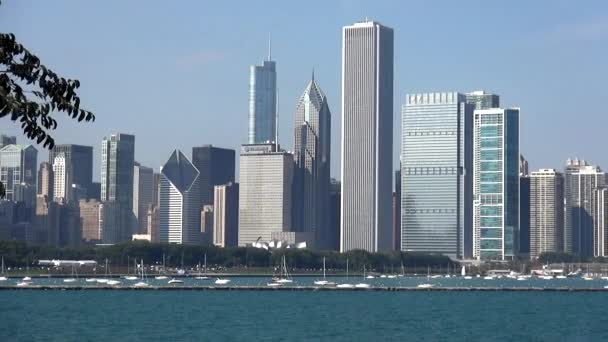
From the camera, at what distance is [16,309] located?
11694 centimetres

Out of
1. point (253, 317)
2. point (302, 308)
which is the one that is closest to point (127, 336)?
point (253, 317)

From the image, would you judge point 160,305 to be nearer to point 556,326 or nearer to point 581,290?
point 556,326

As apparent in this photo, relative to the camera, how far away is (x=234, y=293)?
162m

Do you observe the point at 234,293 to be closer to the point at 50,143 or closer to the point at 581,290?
the point at 581,290

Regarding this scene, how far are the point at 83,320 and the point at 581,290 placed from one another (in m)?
103

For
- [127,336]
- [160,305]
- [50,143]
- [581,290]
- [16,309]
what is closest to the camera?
[50,143]

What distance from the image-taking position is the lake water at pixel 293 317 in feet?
282

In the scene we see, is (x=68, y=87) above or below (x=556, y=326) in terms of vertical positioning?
above

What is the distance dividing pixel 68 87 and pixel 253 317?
94.0m

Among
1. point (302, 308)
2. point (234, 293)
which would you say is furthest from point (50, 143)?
point (234, 293)

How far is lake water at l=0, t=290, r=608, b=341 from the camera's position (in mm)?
86062

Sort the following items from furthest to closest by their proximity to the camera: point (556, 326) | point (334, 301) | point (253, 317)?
1. point (334, 301)
2. point (253, 317)
3. point (556, 326)

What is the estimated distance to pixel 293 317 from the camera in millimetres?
106938

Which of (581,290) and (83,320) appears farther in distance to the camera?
(581,290)
